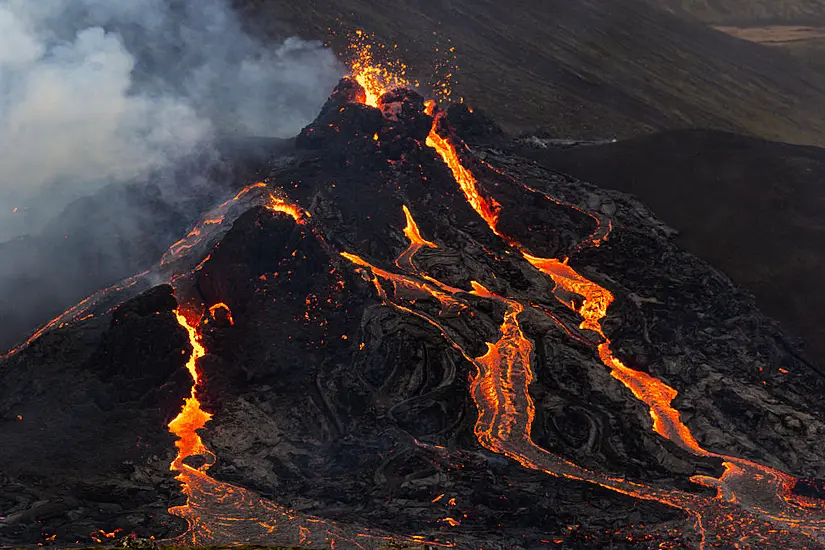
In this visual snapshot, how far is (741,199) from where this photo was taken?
72.2m

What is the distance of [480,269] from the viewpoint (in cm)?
5122

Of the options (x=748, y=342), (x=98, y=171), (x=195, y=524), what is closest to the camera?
(x=195, y=524)

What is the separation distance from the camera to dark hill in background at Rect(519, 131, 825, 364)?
61906 mm

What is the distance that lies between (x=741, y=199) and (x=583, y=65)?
65.7 m

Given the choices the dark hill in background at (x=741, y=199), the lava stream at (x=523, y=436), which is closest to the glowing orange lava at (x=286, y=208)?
the lava stream at (x=523, y=436)

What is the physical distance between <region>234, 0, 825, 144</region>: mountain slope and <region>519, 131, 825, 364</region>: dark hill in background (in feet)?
98.9

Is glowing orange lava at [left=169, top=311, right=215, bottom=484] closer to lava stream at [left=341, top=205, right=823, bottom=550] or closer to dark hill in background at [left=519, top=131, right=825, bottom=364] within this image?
lava stream at [left=341, top=205, right=823, bottom=550]

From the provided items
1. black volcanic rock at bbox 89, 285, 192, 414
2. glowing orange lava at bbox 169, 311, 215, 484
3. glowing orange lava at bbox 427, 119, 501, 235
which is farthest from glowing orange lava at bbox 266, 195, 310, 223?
black volcanic rock at bbox 89, 285, 192, 414

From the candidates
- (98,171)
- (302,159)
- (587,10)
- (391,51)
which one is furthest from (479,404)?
(587,10)

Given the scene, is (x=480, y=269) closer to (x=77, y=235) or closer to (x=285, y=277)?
(x=285, y=277)

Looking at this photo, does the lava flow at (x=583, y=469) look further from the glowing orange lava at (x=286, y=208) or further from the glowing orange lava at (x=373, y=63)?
the glowing orange lava at (x=373, y=63)

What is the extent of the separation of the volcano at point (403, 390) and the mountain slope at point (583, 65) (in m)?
59.5

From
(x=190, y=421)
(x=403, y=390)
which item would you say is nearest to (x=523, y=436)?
(x=403, y=390)

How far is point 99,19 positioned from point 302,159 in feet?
186
